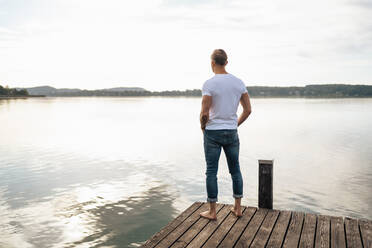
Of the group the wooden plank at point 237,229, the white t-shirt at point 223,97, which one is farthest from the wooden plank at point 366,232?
the white t-shirt at point 223,97

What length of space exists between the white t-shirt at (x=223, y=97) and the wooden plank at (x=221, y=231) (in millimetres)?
1446

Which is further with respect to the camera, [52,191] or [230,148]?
[52,191]

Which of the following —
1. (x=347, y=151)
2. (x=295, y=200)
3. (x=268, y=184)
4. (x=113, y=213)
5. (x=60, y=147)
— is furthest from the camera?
(x=60, y=147)

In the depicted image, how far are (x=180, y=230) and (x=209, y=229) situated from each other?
1.36 ft

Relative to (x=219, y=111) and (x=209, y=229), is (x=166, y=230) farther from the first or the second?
(x=219, y=111)

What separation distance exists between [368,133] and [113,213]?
25588 millimetres

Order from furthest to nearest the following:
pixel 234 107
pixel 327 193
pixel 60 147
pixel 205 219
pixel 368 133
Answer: pixel 368 133 → pixel 60 147 → pixel 327 193 → pixel 205 219 → pixel 234 107

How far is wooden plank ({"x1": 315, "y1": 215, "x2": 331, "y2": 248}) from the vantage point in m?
4.48

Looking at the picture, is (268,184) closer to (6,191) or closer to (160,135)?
(6,191)

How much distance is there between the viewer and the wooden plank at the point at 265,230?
4.48 meters

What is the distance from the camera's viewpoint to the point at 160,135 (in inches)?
1120

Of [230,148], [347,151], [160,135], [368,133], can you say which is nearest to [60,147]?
[160,135]

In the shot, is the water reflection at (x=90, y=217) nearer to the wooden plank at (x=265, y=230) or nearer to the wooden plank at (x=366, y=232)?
the wooden plank at (x=265, y=230)

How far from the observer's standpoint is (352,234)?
15.7ft
